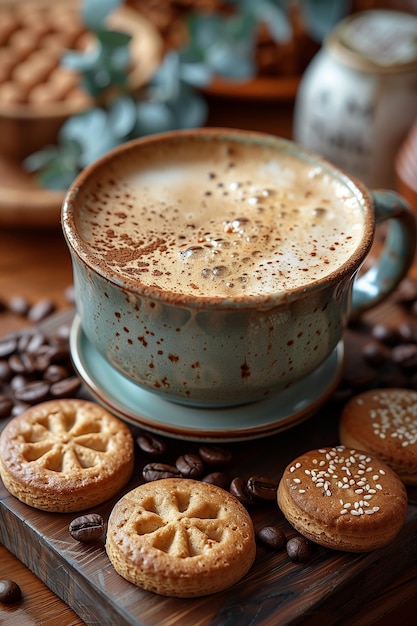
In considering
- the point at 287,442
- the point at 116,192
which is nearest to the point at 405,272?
the point at 287,442

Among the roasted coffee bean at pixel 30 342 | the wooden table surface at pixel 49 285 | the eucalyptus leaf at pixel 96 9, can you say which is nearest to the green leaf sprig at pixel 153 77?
the eucalyptus leaf at pixel 96 9

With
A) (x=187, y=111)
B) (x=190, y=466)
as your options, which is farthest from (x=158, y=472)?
(x=187, y=111)

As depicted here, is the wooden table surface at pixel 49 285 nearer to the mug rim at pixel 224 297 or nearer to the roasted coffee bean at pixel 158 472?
the roasted coffee bean at pixel 158 472

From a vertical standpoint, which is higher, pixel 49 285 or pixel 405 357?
pixel 405 357

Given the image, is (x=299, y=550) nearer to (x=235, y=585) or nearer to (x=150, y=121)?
(x=235, y=585)

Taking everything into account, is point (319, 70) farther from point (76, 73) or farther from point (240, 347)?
point (240, 347)

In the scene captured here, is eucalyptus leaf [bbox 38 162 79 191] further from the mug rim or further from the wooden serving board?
the wooden serving board

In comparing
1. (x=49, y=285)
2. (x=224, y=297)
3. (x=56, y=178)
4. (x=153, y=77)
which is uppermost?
A: (x=224, y=297)
